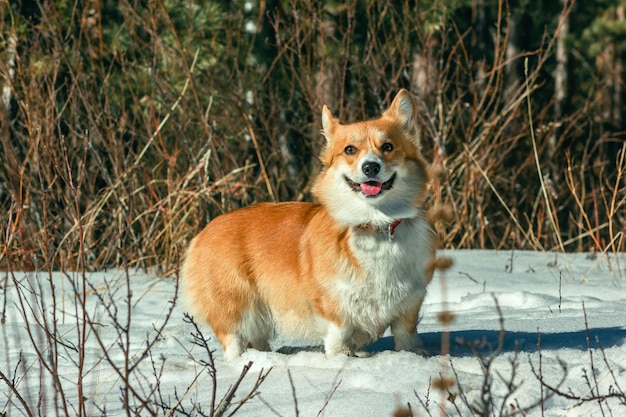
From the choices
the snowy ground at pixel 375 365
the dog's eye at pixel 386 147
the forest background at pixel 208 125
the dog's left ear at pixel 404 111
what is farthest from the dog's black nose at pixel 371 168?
the forest background at pixel 208 125

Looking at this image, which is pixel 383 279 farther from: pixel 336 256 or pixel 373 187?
pixel 373 187

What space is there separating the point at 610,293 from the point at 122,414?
3.28m

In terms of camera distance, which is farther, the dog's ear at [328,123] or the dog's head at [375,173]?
the dog's ear at [328,123]

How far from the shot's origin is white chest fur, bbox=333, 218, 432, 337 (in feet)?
11.4

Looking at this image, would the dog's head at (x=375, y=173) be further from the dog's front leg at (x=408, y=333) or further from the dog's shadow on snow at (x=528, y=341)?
the dog's shadow on snow at (x=528, y=341)

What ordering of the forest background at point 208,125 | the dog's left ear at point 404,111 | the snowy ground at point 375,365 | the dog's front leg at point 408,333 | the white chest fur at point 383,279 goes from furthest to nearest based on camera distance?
the forest background at point 208,125 → the dog's left ear at point 404,111 → the dog's front leg at point 408,333 → the white chest fur at point 383,279 → the snowy ground at point 375,365

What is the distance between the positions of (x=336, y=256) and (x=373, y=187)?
1.09ft

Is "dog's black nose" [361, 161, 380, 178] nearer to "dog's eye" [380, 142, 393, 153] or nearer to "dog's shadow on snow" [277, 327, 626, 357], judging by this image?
"dog's eye" [380, 142, 393, 153]

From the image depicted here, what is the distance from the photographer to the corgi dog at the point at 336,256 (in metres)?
3.51

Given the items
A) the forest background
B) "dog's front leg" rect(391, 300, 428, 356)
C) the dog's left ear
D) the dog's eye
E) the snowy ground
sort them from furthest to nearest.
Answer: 1. the forest background
2. the dog's left ear
3. the dog's eye
4. "dog's front leg" rect(391, 300, 428, 356)
5. the snowy ground

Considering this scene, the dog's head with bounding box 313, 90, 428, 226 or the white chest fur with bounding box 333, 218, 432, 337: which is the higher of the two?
the dog's head with bounding box 313, 90, 428, 226

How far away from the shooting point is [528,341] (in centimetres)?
363

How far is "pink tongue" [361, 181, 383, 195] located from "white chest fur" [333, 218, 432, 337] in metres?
0.17

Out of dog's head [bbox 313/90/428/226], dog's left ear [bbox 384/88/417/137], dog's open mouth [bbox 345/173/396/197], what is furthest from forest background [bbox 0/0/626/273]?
dog's open mouth [bbox 345/173/396/197]
